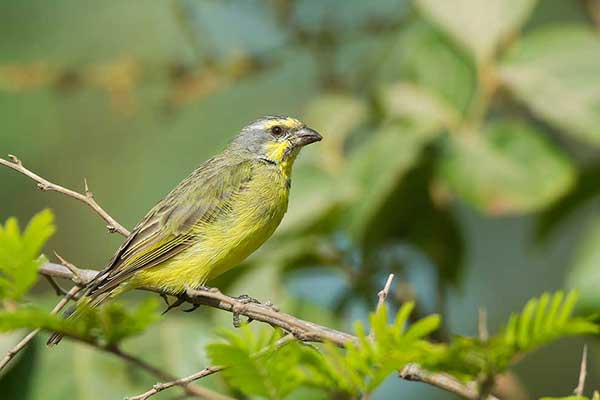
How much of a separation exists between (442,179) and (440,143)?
6.2 inches

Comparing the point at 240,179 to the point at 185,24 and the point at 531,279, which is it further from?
the point at 531,279

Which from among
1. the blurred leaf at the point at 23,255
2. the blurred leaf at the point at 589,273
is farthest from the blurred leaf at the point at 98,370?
the blurred leaf at the point at 23,255

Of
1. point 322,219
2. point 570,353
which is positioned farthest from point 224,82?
point 570,353

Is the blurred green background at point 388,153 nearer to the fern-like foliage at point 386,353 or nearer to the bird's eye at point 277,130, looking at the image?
the bird's eye at point 277,130

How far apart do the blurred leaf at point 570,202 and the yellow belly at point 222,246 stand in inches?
43.9

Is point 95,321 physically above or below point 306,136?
below

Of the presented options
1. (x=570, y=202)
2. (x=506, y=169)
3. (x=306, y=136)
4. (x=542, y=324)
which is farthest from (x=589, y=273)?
(x=542, y=324)

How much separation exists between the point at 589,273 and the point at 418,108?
3.03 ft

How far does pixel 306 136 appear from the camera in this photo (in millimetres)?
3811

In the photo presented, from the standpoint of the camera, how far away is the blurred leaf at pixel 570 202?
143 inches

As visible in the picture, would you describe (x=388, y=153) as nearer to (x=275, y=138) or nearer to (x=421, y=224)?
(x=421, y=224)

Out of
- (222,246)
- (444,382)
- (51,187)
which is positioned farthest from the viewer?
(222,246)

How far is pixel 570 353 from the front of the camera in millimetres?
5648

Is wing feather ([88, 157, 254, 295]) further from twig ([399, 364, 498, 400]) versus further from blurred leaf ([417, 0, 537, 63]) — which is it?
twig ([399, 364, 498, 400])
